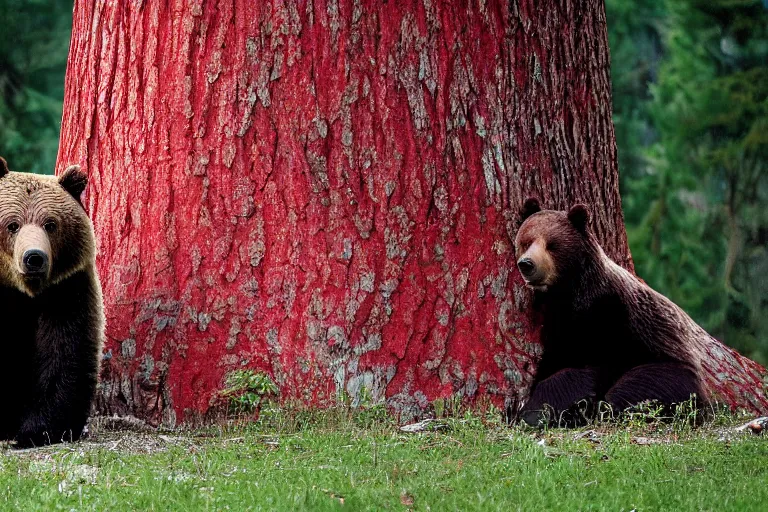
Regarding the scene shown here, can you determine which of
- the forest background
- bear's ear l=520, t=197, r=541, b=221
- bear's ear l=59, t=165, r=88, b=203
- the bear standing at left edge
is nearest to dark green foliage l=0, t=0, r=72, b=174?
the forest background

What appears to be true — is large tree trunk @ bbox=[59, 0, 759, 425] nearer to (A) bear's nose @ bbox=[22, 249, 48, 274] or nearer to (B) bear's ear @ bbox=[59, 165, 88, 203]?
(B) bear's ear @ bbox=[59, 165, 88, 203]

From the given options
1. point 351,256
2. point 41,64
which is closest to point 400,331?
point 351,256

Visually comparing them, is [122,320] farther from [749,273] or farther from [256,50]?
[749,273]

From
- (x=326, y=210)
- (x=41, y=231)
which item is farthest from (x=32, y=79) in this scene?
(x=41, y=231)

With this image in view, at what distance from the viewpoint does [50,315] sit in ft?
17.7

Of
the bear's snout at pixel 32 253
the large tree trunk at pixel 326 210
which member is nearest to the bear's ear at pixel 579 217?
the large tree trunk at pixel 326 210

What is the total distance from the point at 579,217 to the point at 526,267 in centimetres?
54

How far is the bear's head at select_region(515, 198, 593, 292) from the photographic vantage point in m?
5.86

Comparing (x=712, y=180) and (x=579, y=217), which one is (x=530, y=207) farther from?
(x=712, y=180)

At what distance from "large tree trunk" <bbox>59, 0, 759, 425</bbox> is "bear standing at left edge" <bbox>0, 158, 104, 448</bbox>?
57 cm

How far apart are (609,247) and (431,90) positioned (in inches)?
68.7

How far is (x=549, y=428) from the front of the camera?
5.77 m

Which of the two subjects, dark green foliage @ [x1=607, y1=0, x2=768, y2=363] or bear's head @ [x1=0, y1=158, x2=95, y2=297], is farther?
dark green foliage @ [x1=607, y1=0, x2=768, y2=363]

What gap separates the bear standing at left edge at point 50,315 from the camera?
5.26 metres
